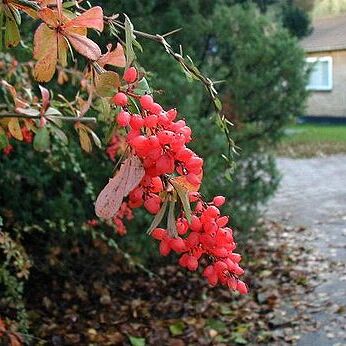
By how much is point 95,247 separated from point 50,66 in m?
3.48

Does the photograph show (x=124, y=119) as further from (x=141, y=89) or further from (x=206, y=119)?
(x=206, y=119)

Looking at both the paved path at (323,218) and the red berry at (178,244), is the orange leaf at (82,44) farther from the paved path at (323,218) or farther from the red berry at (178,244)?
the paved path at (323,218)

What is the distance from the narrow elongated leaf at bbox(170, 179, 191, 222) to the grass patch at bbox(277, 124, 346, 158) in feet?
38.6

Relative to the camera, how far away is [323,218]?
23.9 feet

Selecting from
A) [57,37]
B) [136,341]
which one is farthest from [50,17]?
[136,341]

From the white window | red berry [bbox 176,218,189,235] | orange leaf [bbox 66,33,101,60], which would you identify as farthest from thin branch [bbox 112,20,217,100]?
the white window

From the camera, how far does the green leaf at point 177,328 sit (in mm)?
4105

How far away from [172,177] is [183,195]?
3 cm

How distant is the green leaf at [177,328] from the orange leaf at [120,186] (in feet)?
11.0

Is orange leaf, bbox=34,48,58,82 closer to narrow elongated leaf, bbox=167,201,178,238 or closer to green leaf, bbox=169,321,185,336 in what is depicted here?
narrow elongated leaf, bbox=167,201,178,238

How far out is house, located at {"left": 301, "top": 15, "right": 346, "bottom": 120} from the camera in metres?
18.6

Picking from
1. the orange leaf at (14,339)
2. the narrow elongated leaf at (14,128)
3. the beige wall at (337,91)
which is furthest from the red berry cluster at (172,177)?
the beige wall at (337,91)

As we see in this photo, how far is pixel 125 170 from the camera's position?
0.85m

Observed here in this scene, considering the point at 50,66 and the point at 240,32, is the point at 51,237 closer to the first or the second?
the point at 240,32
